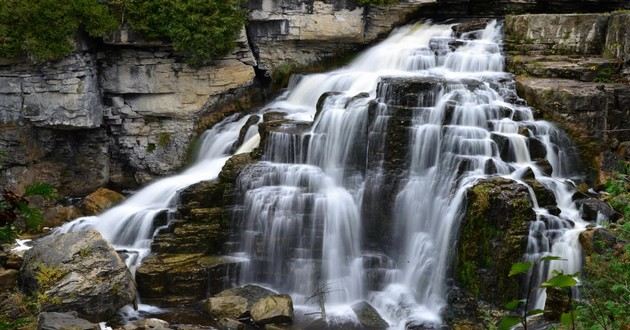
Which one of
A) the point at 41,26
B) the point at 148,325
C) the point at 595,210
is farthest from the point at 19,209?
the point at 41,26

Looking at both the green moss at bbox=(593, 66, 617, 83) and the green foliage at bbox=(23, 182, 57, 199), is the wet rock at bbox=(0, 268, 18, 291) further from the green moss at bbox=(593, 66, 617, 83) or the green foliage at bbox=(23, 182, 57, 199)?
the green moss at bbox=(593, 66, 617, 83)

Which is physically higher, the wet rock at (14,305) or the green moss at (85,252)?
the green moss at (85,252)

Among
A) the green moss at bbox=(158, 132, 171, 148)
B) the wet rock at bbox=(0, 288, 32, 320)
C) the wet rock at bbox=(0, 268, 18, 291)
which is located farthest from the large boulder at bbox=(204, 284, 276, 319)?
the green moss at bbox=(158, 132, 171, 148)

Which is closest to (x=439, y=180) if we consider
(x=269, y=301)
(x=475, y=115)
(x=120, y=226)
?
(x=475, y=115)

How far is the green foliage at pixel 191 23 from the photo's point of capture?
564 inches

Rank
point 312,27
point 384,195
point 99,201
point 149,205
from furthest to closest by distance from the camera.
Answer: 1. point 312,27
2. point 99,201
3. point 149,205
4. point 384,195

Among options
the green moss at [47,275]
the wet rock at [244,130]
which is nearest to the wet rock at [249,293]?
the green moss at [47,275]

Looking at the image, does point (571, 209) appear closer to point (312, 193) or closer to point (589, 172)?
point (589, 172)

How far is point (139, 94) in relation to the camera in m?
15.3

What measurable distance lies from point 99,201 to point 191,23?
14.8 feet

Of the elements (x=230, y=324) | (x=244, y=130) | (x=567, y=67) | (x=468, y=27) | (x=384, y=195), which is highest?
(x=468, y=27)

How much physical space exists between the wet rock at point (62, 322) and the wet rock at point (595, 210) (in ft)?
25.2

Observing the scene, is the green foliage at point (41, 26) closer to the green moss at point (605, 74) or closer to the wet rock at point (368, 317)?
the wet rock at point (368, 317)

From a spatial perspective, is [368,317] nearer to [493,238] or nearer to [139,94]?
[493,238]
